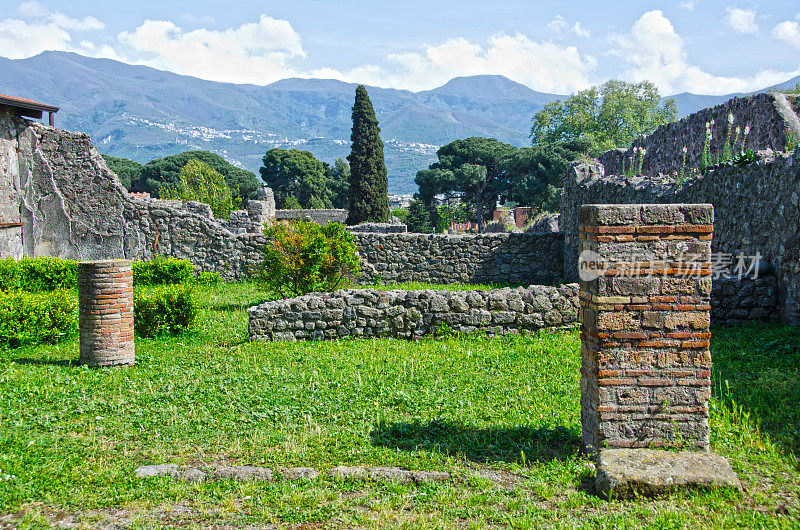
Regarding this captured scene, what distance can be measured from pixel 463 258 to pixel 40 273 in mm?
10702

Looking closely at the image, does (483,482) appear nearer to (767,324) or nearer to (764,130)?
(767,324)

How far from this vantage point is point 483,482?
434 centimetres

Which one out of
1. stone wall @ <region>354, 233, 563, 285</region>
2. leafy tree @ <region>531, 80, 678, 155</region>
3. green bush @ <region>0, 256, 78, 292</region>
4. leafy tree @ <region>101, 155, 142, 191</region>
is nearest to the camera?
green bush @ <region>0, 256, 78, 292</region>

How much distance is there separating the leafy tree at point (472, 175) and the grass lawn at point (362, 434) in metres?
43.8

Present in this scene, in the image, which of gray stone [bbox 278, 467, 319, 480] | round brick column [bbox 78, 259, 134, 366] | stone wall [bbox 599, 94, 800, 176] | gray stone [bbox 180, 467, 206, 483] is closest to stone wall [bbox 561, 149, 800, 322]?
stone wall [bbox 599, 94, 800, 176]

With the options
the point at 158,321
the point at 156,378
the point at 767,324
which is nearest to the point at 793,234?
the point at 767,324

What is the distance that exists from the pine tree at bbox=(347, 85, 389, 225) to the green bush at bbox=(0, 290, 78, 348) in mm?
30063

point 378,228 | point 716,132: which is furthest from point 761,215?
point 378,228

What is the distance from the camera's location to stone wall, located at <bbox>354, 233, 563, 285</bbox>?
56.2 ft

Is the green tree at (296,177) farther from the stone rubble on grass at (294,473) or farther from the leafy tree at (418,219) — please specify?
the stone rubble on grass at (294,473)

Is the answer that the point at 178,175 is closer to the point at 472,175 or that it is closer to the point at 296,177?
the point at 296,177

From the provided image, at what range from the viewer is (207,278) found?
17.7m

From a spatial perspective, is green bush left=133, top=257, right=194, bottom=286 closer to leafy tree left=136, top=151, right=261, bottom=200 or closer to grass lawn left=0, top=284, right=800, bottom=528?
grass lawn left=0, top=284, right=800, bottom=528

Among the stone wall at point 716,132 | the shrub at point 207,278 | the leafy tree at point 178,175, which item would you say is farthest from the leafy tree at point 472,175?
the shrub at point 207,278
